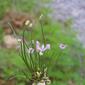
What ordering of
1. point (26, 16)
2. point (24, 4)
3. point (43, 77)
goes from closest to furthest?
1. point (43, 77)
2. point (26, 16)
3. point (24, 4)

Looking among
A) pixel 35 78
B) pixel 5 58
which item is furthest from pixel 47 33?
pixel 35 78

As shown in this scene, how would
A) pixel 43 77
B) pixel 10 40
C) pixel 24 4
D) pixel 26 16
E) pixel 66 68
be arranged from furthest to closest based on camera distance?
pixel 24 4 < pixel 26 16 < pixel 10 40 < pixel 66 68 < pixel 43 77

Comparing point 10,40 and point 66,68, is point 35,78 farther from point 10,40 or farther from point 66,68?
point 10,40

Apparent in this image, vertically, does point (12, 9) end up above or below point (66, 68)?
above

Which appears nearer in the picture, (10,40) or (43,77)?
(43,77)

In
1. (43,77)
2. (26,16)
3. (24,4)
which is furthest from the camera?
(24,4)

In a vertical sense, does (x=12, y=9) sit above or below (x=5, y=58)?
above

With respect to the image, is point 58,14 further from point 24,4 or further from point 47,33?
point 47,33

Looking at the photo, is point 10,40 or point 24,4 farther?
point 24,4

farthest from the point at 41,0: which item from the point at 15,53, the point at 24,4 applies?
the point at 15,53
